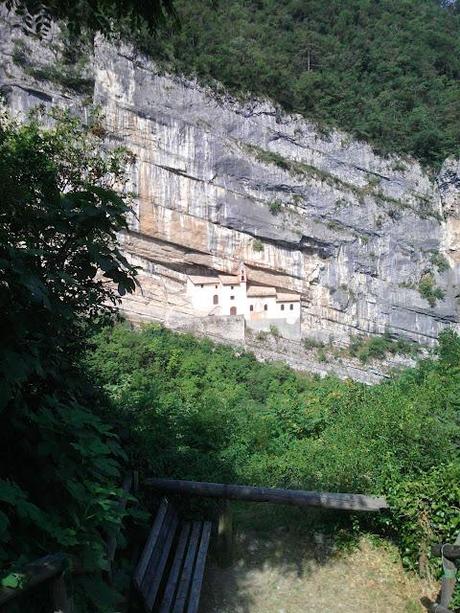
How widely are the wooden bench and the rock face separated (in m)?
22.2

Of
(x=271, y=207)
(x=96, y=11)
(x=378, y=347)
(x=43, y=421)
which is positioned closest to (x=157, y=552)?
(x=43, y=421)

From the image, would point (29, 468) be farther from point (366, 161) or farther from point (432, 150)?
point (432, 150)

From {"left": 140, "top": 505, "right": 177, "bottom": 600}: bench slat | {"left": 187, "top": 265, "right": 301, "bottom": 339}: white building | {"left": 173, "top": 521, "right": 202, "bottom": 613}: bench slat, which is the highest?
{"left": 140, "top": 505, "right": 177, "bottom": 600}: bench slat

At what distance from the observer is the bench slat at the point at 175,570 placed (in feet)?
7.91

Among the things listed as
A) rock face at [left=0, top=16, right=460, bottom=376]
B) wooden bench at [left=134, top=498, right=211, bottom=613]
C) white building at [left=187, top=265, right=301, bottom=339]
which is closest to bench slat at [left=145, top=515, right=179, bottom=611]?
wooden bench at [left=134, top=498, right=211, bottom=613]

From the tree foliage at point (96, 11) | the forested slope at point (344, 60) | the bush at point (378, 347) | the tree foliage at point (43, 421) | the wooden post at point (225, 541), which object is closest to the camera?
the tree foliage at point (43, 421)

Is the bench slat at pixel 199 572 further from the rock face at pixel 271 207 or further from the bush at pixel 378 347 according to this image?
the bush at pixel 378 347

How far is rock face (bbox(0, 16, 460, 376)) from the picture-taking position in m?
24.6

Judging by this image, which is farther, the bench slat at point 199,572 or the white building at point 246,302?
the white building at point 246,302

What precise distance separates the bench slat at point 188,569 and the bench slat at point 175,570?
3 cm

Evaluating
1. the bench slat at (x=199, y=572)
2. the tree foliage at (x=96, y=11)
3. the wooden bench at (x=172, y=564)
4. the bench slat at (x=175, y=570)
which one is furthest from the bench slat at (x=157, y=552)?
the tree foliage at (x=96, y=11)

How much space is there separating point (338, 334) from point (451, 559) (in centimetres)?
2627

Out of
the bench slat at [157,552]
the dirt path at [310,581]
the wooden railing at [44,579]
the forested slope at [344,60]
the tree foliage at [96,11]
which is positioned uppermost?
the forested slope at [344,60]

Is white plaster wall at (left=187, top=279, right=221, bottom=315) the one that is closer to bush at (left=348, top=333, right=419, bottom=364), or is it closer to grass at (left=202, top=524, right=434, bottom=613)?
bush at (left=348, top=333, right=419, bottom=364)
